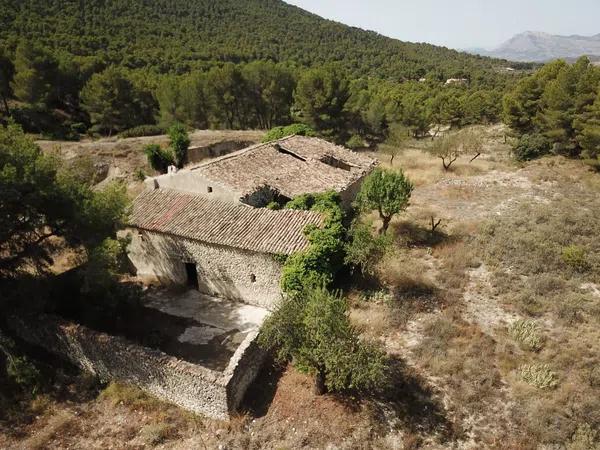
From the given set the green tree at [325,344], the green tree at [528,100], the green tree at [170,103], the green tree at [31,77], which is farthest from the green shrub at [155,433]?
the green tree at [31,77]

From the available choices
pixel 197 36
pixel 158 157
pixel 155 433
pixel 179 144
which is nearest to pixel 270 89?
pixel 179 144

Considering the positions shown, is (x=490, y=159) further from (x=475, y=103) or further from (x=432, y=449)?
(x=432, y=449)

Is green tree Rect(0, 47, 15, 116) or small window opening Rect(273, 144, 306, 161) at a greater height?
green tree Rect(0, 47, 15, 116)

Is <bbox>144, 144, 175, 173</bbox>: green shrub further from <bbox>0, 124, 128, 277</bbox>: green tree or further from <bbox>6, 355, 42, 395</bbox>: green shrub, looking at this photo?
<bbox>6, 355, 42, 395</bbox>: green shrub

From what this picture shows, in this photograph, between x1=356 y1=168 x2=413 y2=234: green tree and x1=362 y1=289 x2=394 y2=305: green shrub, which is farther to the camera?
x1=356 y1=168 x2=413 y2=234: green tree

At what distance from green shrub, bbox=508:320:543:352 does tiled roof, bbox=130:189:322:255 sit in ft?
25.4

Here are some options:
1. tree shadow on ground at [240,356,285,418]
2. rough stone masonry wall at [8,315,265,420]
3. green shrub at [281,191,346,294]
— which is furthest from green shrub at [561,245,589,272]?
rough stone masonry wall at [8,315,265,420]

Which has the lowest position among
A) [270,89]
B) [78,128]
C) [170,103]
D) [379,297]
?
[379,297]

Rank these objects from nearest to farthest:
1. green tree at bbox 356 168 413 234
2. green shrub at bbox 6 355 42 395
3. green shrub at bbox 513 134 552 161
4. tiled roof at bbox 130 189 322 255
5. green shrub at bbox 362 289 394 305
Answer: green shrub at bbox 6 355 42 395 → tiled roof at bbox 130 189 322 255 → green shrub at bbox 362 289 394 305 → green tree at bbox 356 168 413 234 → green shrub at bbox 513 134 552 161

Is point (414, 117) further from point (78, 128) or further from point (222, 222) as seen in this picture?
point (222, 222)

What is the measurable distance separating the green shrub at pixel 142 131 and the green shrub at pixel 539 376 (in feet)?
129

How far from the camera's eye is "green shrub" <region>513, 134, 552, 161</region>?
34781 millimetres

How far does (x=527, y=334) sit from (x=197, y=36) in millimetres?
78420

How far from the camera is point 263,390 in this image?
11867mm
